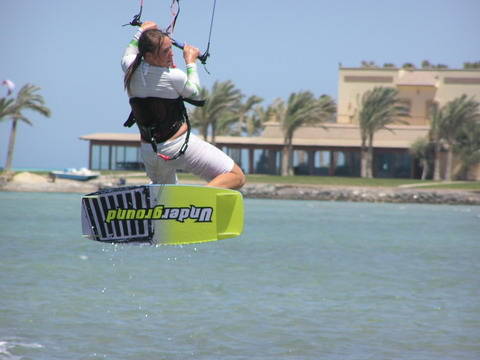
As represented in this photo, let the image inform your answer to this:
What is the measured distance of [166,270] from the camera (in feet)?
78.2

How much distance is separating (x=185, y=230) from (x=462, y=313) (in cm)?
1075

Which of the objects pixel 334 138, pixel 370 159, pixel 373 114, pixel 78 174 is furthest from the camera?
pixel 334 138

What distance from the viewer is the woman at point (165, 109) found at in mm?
7449

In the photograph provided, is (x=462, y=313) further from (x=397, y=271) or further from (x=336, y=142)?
A: (x=336, y=142)

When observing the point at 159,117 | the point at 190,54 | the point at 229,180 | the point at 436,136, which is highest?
the point at 436,136

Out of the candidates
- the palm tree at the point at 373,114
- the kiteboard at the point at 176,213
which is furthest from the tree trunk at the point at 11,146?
the kiteboard at the point at 176,213

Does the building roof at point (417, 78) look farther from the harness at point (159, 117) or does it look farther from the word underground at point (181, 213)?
the harness at point (159, 117)

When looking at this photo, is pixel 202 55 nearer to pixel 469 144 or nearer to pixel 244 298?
pixel 244 298

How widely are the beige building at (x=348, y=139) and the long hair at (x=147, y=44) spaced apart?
65.8 metres

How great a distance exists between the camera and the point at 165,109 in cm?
760

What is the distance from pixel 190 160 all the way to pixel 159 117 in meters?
0.43

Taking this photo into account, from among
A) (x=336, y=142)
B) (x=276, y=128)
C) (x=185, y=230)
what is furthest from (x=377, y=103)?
(x=185, y=230)

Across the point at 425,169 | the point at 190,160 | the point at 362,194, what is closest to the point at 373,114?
the point at 362,194

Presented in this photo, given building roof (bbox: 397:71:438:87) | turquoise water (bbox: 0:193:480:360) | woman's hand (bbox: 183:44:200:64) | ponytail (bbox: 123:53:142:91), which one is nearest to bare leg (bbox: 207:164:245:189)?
woman's hand (bbox: 183:44:200:64)
